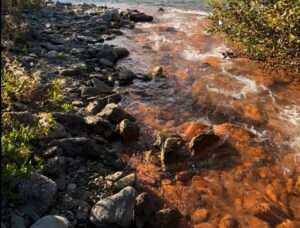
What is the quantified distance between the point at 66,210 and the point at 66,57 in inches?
387

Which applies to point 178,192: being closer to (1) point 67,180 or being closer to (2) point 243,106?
(1) point 67,180

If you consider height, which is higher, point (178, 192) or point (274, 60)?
point (274, 60)

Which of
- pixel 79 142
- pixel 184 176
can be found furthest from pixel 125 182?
pixel 184 176

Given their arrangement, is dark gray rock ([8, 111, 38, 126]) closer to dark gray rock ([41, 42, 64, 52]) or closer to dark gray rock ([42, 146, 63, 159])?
dark gray rock ([42, 146, 63, 159])

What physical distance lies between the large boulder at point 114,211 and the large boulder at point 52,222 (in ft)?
2.26

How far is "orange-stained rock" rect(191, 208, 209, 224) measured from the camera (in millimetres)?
7686

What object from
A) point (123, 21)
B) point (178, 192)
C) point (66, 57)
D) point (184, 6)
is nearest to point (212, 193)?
point (178, 192)

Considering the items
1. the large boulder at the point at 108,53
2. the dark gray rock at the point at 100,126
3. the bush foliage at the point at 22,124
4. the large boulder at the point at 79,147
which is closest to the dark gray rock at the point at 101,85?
the bush foliage at the point at 22,124

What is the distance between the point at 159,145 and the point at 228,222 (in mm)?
2816

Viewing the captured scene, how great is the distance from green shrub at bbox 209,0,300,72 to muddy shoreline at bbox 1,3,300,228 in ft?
4.36

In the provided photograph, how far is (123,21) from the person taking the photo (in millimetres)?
24938

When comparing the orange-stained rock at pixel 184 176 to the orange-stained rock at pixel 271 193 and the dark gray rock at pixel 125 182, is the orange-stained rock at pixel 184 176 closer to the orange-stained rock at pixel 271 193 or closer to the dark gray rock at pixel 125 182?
the dark gray rock at pixel 125 182

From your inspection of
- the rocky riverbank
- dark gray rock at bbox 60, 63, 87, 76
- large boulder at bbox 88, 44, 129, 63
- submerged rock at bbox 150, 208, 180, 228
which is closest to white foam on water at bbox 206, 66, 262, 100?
the rocky riverbank

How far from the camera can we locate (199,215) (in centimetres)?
784
